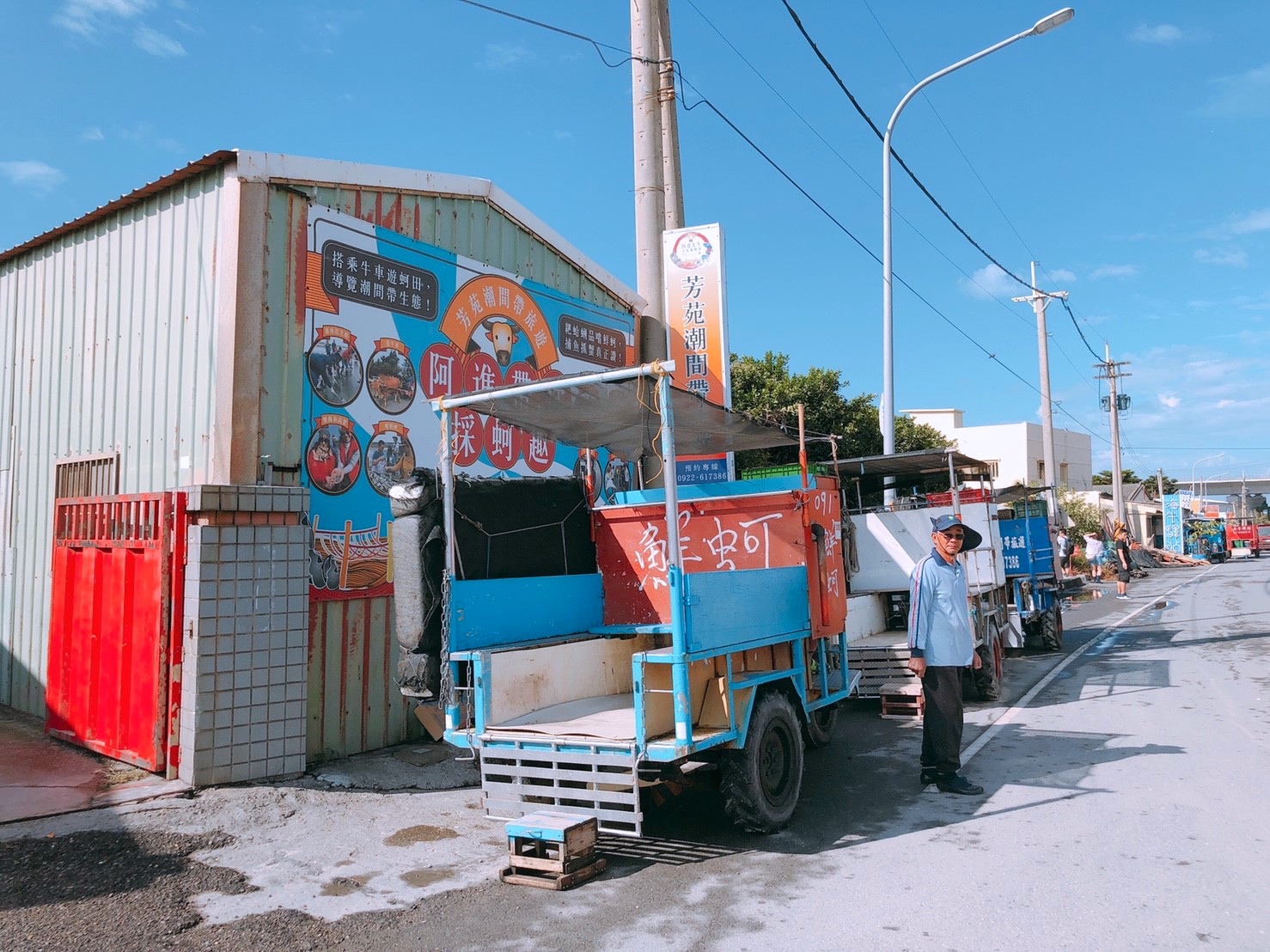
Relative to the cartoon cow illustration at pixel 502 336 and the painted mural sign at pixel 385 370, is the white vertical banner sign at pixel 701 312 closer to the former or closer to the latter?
the painted mural sign at pixel 385 370

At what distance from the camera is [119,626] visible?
7.19 metres

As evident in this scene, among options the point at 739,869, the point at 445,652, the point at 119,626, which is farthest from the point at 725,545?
the point at 119,626

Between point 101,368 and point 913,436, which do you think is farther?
point 913,436

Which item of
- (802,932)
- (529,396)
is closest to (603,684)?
(529,396)

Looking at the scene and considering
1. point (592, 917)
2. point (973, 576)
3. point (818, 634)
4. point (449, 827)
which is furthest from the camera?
point (973, 576)

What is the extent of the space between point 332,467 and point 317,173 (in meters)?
2.55

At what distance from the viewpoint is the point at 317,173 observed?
25.7 feet

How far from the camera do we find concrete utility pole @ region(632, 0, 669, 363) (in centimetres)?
952

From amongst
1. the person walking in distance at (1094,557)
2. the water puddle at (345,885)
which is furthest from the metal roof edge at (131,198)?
the person walking in distance at (1094,557)

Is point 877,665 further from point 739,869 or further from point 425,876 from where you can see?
point 425,876

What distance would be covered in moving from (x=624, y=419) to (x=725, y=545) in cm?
126

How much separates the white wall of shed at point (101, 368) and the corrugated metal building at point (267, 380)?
A: 28 mm

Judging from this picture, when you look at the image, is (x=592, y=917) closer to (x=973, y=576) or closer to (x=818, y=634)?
(x=818, y=634)

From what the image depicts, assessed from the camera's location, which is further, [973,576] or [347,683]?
[973,576]
